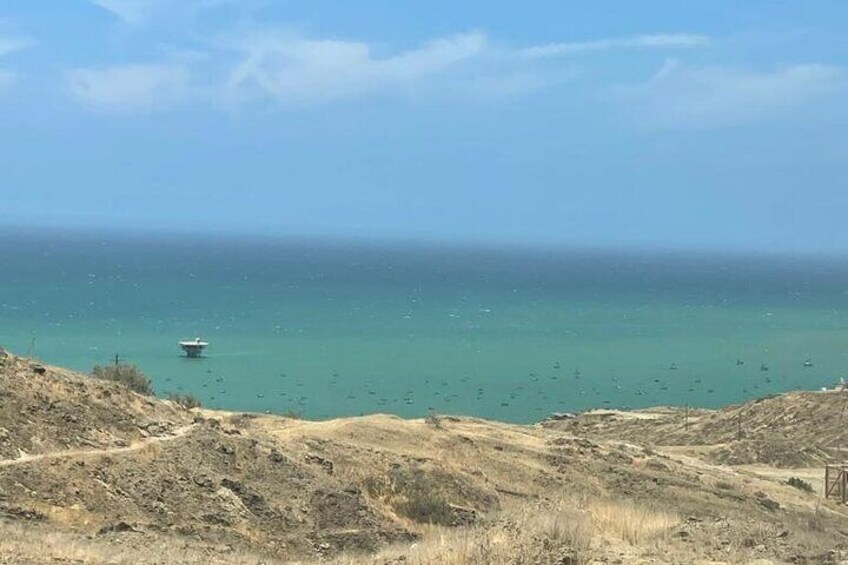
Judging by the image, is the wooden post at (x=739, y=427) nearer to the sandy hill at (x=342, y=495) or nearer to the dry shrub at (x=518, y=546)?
the sandy hill at (x=342, y=495)

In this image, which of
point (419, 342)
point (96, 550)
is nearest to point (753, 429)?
point (96, 550)

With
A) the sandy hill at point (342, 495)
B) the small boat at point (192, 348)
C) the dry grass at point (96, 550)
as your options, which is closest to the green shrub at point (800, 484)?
the sandy hill at point (342, 495)

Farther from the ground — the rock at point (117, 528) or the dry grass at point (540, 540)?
the dry grass at point (540, 540)

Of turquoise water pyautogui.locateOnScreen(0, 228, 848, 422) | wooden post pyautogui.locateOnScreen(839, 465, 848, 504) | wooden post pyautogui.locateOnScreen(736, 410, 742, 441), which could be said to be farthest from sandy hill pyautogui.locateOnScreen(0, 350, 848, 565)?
turquoise water pyautogui.locateOnScreen(0, 228, 848, 422)

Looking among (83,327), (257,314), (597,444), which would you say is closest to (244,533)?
(597,444)

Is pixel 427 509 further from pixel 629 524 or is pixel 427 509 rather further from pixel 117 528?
pixel 629 524

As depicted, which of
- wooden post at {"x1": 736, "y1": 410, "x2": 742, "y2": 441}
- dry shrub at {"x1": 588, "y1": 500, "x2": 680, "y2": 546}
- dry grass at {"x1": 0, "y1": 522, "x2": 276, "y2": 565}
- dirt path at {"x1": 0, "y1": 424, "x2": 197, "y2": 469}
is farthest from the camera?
wooden post at {"x1": 736, "y1": 410, "x2": 742, "y2": 441}

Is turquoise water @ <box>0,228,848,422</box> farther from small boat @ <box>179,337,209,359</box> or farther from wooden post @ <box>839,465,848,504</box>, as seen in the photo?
wooden post @ <box>839,465,848,504</box>
